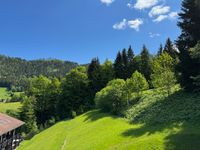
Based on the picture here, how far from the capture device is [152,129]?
31312 mm

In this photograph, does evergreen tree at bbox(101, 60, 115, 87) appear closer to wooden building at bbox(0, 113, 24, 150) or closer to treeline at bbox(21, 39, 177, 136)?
treeline at bbox(21, 39, 177, 136)

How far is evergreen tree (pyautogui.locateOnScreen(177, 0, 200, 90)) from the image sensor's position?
4062cm

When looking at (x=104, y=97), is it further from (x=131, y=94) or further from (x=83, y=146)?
(x=83, y=146)

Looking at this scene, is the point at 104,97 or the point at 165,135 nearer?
the point at 165,135

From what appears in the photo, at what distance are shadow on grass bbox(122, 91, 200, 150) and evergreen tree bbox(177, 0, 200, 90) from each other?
2.46 metres

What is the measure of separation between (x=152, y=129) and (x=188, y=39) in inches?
660

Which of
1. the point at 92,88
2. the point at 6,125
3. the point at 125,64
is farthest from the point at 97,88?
the point at 6,125

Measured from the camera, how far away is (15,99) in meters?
137

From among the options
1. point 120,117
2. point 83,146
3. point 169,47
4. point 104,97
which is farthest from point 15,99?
point 83,146

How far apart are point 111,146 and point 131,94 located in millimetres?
24743

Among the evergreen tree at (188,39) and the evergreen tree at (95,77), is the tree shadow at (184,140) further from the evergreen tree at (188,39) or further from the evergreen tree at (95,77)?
the evergreen tree at (95,77)

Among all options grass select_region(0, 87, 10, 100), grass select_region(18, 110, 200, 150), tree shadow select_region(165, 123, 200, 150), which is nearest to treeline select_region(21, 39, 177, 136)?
Result: grass select_region(18, 110, 200, 150)

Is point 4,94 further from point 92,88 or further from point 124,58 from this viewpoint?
point 124,58

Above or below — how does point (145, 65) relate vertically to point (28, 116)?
above
